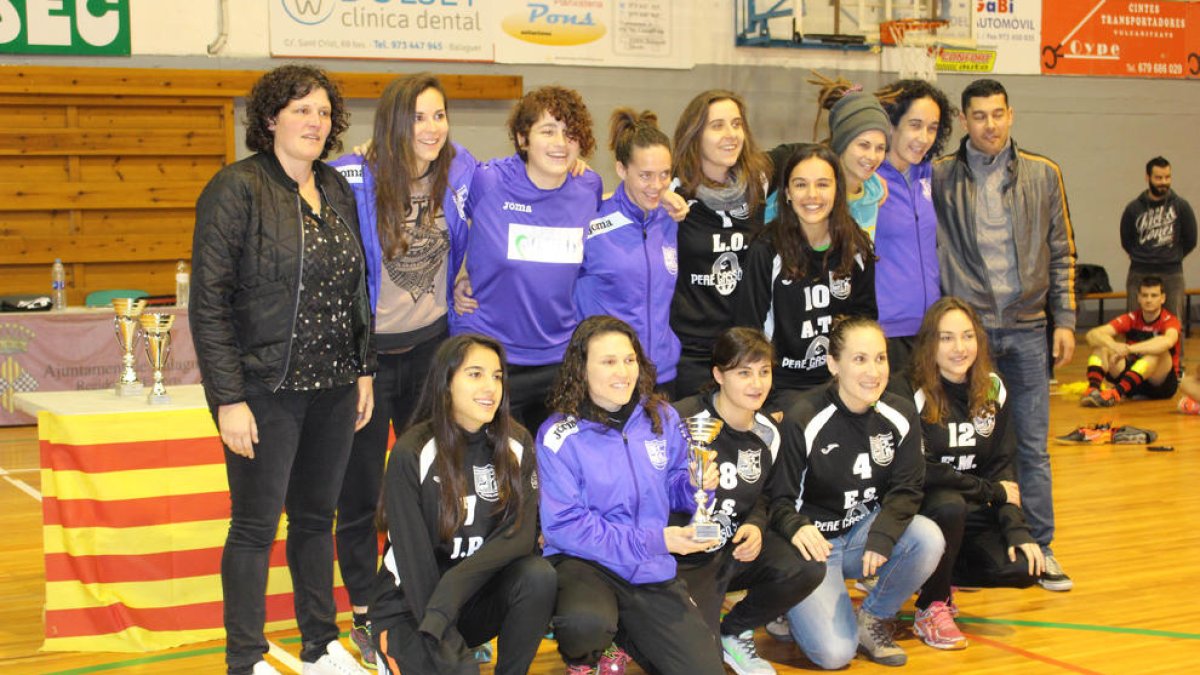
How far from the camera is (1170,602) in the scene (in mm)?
4266

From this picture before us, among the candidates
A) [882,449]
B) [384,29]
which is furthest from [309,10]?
[882,449]

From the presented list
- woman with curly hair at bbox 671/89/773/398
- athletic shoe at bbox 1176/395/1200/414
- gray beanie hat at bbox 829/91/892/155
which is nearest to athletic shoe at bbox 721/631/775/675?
woman with curly hair at bbox 671/89/773/398

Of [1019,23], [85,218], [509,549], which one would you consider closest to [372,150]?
[509,549]

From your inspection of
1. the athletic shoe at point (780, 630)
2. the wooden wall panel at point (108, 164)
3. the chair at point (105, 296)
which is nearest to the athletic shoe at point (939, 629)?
the athletic shoe at point (780, 630)

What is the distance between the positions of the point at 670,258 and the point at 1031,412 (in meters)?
1.68

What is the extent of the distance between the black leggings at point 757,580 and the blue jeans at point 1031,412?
4.51 ft

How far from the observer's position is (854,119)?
4.12 meters

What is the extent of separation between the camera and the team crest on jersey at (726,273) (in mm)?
3984

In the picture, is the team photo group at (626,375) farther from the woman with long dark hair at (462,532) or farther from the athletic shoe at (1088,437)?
the athletic shoe at (1088,437)

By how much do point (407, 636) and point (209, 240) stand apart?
1.12 metres

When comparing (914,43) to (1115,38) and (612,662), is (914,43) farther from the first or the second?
(612,662)

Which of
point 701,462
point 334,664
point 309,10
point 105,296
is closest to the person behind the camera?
point 701,462

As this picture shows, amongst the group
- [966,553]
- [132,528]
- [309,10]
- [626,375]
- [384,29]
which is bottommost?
[966,553]

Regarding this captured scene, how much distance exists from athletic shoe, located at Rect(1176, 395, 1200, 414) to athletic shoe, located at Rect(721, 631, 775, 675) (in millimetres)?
6034
